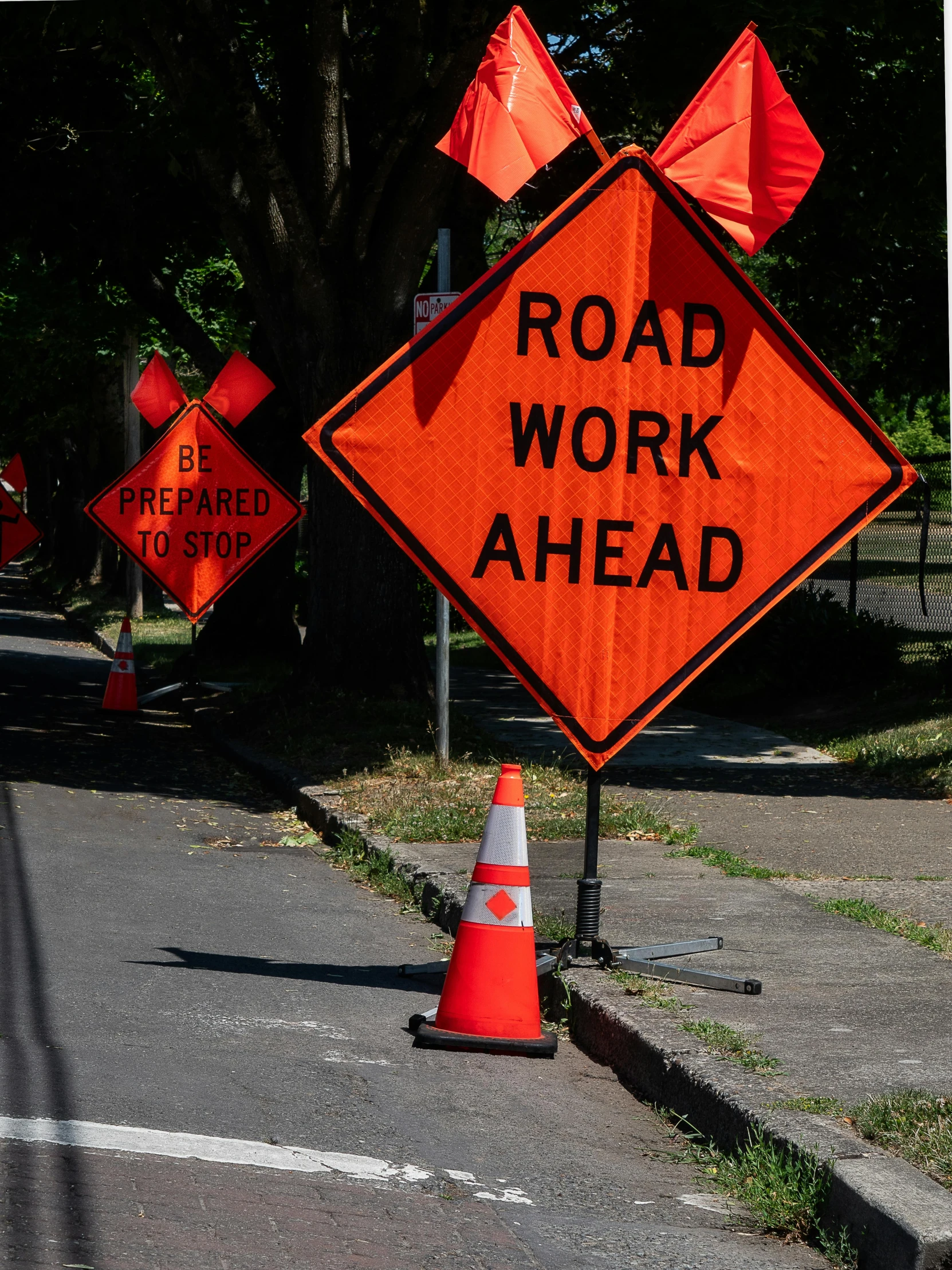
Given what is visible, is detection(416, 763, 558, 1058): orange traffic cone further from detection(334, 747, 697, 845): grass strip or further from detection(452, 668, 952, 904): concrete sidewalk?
detection(334, 747, 697, 845): grass strip

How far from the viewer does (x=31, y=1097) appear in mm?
4625

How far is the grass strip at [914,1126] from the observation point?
4.05 meters

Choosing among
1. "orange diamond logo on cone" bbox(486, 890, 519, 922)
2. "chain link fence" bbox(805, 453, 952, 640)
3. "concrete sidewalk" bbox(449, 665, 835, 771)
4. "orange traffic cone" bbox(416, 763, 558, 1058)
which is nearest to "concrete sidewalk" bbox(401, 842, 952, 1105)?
"orange traffic cone" bbox(416, 763, 558, 1058)

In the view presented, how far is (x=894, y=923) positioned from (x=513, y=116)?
3.61 meters

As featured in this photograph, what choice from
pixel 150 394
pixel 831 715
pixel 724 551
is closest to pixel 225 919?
pixel 724 551

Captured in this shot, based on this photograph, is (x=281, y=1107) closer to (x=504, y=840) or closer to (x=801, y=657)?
(x=504, y=840)

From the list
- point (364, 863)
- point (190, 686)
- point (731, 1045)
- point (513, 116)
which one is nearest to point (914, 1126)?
point (731, 1045)

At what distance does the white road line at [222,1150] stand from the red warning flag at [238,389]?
1285cm

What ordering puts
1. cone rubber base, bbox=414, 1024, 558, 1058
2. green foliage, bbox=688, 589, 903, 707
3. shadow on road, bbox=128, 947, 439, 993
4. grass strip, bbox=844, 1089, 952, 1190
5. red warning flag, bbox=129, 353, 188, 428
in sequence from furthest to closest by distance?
red warning flag, bbox=129, 353, 188, 428
green foliage, bbox=688, 589, 903, 707
shadow on road, bbox=128, 947, 439, 993
cone rubber base, bbox=414, 1024, 558, 1058
grass strip, bbox=844, 1089, 952, 1190

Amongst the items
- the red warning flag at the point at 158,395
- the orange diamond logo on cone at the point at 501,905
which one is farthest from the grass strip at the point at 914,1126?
the red warning flag at the point at 158,395

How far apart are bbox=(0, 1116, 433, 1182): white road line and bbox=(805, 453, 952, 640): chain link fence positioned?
14497mm

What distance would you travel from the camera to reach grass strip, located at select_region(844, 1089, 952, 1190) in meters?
4.05

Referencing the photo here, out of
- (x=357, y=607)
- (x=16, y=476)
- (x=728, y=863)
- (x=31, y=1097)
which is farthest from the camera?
(x=16, y=476)

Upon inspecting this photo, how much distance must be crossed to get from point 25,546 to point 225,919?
1734cm
